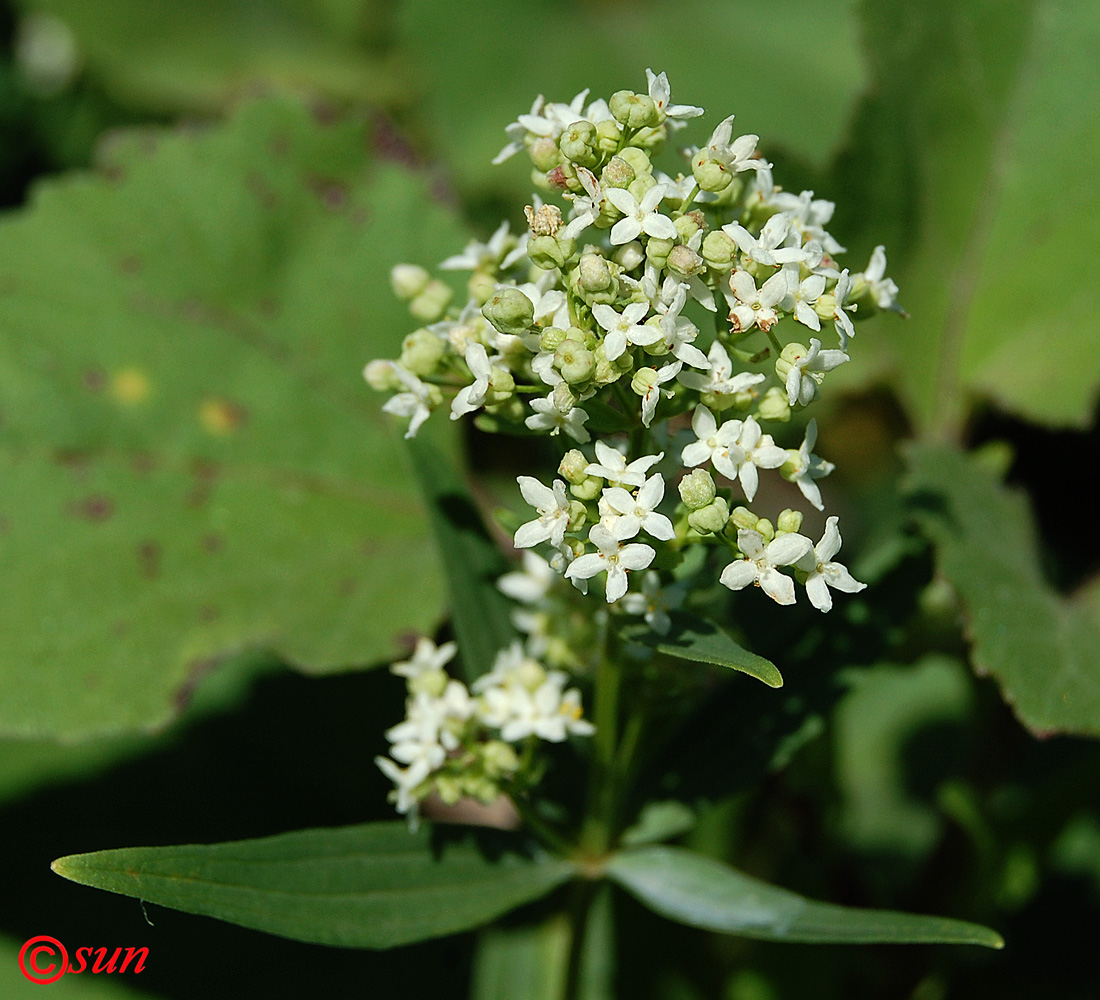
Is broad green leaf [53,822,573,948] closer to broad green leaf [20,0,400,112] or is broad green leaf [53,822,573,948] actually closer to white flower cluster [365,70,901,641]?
white flower cluster [365,70,901,641]

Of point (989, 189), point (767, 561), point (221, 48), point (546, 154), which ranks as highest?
point (221, 48)

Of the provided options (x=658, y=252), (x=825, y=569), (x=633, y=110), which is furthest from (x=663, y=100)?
(x=825, y=569)

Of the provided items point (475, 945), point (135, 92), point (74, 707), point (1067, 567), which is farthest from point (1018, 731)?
point (135, 92)

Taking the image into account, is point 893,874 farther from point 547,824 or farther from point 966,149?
point 966,149

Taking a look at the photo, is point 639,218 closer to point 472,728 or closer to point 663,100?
point 663,100

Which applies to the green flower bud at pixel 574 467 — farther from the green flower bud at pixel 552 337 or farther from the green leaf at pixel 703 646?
the green leaf at pixel 703 646

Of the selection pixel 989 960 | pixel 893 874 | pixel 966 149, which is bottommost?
pixel 989 960

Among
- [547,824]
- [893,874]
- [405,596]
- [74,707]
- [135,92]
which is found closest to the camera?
[547,824]
